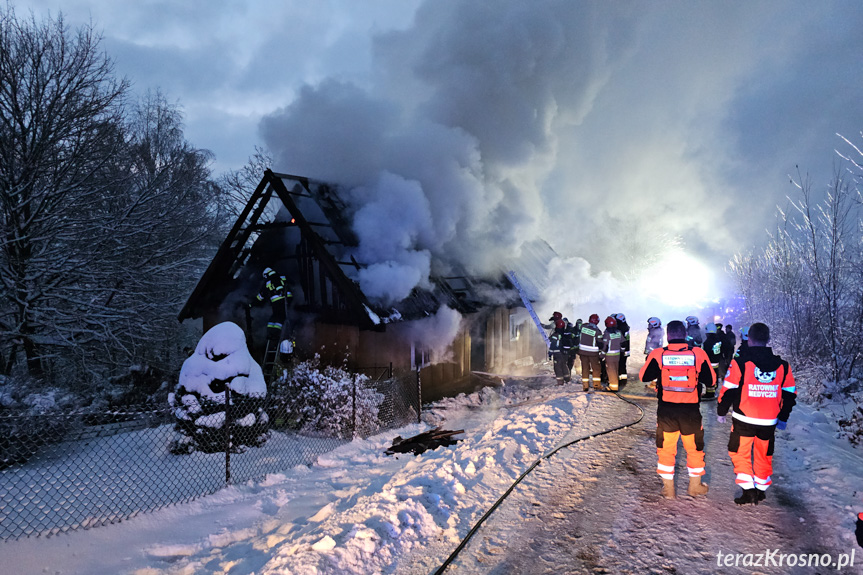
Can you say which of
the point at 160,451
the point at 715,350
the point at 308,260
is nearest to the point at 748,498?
the point at 715,350

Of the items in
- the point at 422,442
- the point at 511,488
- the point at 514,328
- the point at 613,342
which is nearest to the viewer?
the point at 511,488

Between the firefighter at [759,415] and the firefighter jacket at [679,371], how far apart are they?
16.0 inches

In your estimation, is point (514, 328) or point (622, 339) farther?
point (514, 328)

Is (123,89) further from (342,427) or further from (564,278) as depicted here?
(564,278)

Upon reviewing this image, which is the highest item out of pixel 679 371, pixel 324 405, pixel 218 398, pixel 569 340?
pixel 679 371

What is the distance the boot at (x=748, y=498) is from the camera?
4504 mm

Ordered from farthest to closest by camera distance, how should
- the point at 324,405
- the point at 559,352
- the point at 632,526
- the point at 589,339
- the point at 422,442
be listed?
the point at 559,352 < the point at 589,339 < the point at 324,405 < the point at 422,442 < the point at 632,526

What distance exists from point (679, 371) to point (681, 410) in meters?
0.41

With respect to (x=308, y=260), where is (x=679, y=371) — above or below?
below

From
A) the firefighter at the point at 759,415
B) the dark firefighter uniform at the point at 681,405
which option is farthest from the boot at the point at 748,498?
the dark firefighter uniform at the point at 681,405

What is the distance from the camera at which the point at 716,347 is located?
35.3 feet

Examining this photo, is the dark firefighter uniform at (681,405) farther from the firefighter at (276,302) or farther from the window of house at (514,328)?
the window of house at (514,328)

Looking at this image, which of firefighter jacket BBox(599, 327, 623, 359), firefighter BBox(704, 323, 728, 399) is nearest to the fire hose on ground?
firefighter jacket BBox(599, 327, 623, 359)

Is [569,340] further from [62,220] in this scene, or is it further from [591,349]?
[62,220]
